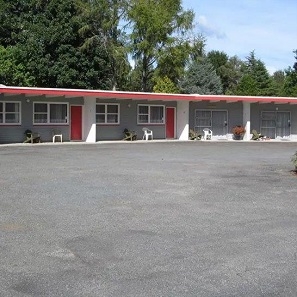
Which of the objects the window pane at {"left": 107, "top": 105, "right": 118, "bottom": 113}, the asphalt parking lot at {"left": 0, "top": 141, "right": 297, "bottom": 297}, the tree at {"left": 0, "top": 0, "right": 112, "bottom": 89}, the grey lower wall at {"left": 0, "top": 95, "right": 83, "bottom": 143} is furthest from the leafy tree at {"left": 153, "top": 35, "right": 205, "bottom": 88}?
the asphalt parking lot at {"left": 0, "top": 141, "right": 297, "bottom": 297}

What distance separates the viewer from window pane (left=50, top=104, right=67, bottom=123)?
26938mm

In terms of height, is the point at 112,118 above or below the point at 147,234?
above

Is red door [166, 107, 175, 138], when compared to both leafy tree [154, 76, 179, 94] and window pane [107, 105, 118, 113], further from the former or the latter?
leafy tree [154, 76, 179, 94]

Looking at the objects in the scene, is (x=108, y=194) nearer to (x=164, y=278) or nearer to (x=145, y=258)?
(x=145, y=258)

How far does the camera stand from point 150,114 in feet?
98.8

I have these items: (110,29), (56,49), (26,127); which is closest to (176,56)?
(110,29)

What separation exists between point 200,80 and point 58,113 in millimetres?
33092

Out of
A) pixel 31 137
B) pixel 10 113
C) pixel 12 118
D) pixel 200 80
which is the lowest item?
pixel 31 137

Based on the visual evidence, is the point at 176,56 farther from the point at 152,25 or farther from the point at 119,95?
the point at 119,95

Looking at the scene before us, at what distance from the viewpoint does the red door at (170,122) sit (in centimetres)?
3080

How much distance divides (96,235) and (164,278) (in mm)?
1911

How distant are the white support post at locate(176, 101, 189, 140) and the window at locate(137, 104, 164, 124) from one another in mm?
1136

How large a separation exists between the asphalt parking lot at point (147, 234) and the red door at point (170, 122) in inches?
688

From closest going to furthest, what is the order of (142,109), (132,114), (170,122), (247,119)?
1. (132,114)
2. (142,109)
3. (170,122)
4. (247,119)
